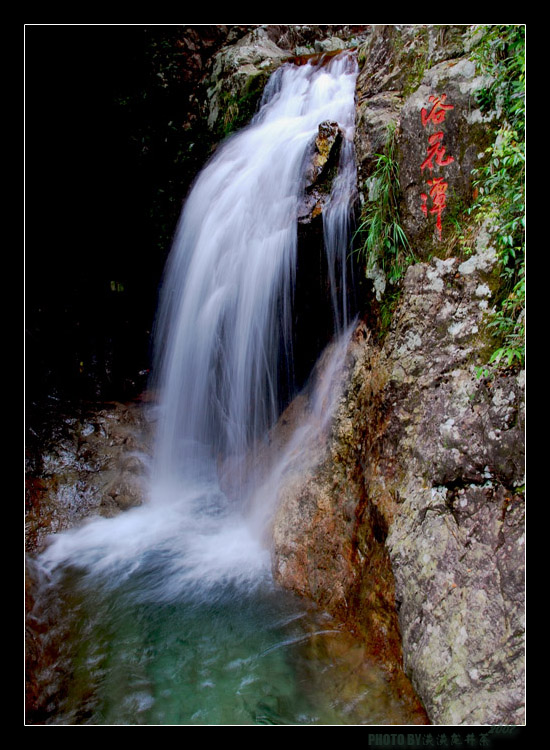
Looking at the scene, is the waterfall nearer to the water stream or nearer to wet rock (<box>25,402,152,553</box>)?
the water stream

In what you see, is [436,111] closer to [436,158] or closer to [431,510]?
[436,158]

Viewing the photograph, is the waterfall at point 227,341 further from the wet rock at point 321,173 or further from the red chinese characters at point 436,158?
the red chinese characters at point 436,158

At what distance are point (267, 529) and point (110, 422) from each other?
3014mm

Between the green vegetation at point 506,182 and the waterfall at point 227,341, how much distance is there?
1414 mm

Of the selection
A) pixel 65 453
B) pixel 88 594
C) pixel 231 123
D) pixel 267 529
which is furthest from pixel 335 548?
pixel 231 123

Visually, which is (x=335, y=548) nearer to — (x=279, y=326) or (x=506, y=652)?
(x=506, y=652)

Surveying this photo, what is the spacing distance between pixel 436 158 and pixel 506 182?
1.96 ft

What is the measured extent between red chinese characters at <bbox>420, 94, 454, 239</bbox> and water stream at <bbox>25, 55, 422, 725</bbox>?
3.29ft

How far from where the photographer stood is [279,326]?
4.93 m

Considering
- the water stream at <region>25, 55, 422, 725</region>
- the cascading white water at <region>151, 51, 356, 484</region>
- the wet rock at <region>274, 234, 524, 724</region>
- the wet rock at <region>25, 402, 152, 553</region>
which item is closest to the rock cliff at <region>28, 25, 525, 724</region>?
the wet rock at <region>274, 234, 524, 724</region>

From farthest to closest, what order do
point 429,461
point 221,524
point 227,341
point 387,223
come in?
point 227,341 → point 221,524 → point 387,223 → point 429,461

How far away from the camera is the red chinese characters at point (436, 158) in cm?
321

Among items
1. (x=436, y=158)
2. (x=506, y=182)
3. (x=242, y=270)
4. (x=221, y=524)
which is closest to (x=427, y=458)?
Result: (x=506, y=182)

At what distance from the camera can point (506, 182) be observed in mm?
2887
